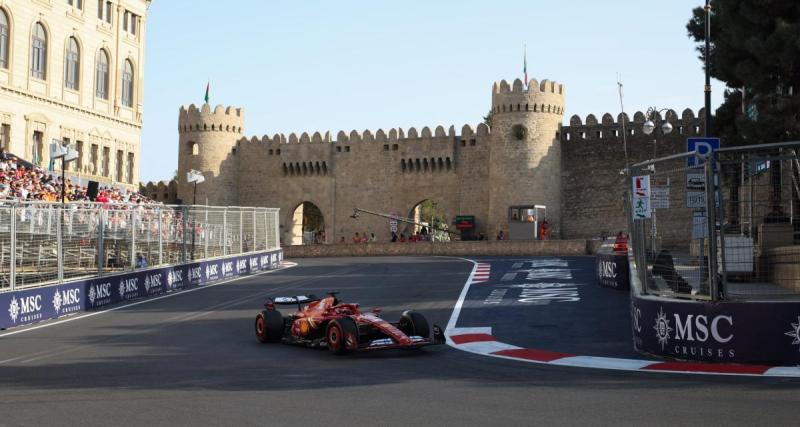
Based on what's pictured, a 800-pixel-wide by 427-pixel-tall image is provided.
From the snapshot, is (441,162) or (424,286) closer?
(424,286)

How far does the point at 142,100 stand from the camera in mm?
55438

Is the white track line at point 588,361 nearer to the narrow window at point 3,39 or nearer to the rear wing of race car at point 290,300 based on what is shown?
the rear wing of race car at point 290,300

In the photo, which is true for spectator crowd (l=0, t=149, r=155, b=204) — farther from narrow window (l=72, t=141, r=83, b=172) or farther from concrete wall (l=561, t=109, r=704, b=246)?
concrete wall (l=561, t=109, r=704, b=246)

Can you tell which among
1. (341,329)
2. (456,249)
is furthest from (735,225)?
(456,249)

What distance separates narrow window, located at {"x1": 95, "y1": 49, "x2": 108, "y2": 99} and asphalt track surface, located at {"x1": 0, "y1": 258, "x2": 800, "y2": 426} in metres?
39.2

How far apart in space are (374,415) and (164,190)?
59.2m

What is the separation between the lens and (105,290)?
19.6 m

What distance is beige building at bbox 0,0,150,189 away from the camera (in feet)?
143

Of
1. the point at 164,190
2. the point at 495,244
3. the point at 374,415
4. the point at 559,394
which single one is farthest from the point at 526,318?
the point at 164,190

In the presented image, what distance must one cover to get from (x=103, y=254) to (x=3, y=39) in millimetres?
27492

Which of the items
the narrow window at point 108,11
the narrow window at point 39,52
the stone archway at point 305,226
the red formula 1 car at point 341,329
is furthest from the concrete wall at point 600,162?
the red formula 1 car at point 341,329

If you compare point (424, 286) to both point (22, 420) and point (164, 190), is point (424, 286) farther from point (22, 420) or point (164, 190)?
point (164, 190)

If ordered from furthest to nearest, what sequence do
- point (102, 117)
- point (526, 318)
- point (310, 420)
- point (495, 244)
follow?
point (102, 117)
point (495, 244)
point (526, 318)
point (310, 420)

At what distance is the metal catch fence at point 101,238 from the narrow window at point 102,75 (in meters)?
24.5
